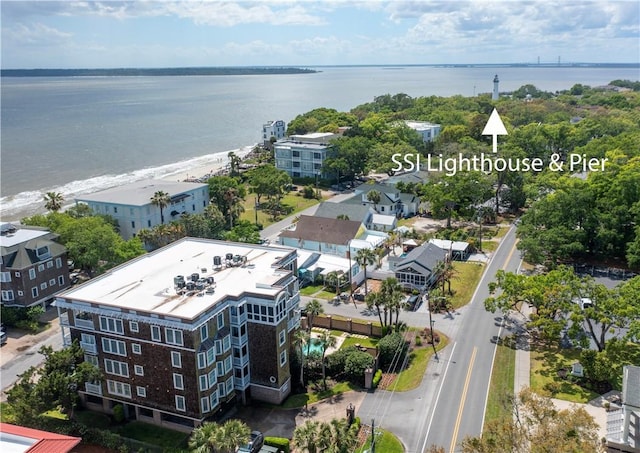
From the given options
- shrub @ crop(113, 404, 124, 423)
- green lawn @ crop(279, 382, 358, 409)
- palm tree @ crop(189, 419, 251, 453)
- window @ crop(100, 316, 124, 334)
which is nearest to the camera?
palm tree @ crop(189, 419, 251, 453)

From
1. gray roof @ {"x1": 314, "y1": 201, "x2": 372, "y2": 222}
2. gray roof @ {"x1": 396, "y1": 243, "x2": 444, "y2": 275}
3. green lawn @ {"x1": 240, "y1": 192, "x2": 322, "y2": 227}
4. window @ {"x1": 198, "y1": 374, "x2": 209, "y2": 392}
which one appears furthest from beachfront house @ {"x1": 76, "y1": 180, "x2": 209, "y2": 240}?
window @ {"x1": 198, "y1": 374, "x2": 209, "y2": 392}

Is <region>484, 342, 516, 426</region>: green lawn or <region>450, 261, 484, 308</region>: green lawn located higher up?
<region>450, 261, 484, 308</region>: green lawn

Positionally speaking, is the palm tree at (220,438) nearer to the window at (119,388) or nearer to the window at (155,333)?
the window at (155,333)

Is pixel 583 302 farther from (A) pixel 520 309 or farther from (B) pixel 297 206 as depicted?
(B) pixel 297 206

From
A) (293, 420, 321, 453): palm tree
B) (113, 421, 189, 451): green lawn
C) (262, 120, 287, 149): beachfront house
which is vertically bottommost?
(113, 421, 189, 451): green lawn

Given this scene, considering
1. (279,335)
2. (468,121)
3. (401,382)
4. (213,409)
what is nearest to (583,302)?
(401,382)

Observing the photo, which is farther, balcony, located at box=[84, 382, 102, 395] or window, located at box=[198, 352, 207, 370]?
balcony, located at box=[84, 382, 102, 395]

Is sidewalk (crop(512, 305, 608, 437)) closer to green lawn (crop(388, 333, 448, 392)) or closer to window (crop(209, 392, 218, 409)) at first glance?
green lawn (crop(388, 333, 448, 392))
